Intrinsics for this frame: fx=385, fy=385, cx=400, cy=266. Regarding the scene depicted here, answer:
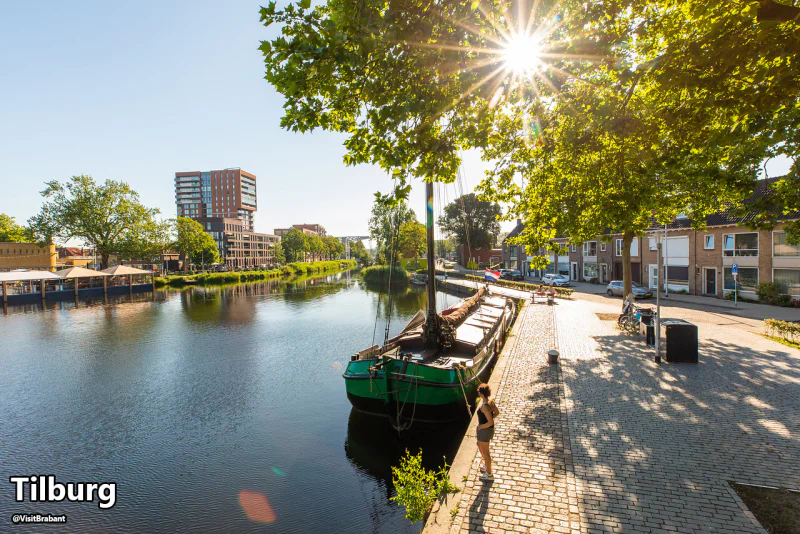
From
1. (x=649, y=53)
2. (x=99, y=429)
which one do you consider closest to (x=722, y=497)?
(x=649, y=53)

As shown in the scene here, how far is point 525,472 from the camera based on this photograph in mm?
6152

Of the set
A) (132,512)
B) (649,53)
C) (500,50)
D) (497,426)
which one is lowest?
(132,512)

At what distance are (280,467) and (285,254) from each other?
107488 mm

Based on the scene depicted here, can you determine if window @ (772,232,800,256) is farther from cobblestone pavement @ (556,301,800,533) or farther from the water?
the water

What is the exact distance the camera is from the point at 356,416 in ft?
39.3

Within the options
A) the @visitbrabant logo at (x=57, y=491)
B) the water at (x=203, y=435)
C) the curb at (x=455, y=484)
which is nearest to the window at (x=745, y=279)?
the water at (x=203, y=435)

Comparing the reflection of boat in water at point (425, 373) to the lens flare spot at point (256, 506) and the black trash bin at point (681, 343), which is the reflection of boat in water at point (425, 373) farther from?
the black trash bin at point (681, 343)

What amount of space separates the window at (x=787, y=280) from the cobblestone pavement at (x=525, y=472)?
25.5 metres

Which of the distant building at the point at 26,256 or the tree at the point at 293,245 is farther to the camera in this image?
the tree at the point at 293,245

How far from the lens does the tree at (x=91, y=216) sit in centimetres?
5744

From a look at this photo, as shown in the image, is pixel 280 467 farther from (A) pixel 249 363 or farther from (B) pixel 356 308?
(B) pixel 356 308

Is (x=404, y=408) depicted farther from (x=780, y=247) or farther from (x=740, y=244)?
(x=740, y=244)

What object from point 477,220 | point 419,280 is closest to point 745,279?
point 419,280

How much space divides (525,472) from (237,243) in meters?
124
